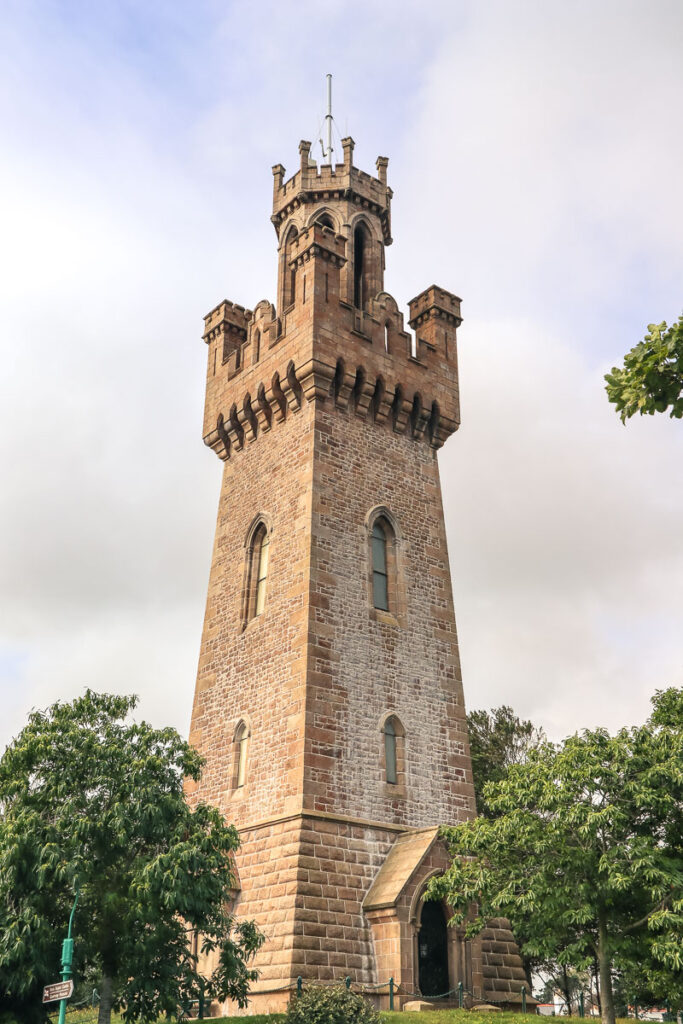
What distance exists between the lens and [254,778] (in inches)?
903

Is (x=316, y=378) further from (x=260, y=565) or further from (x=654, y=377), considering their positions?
(x=654, y=377)

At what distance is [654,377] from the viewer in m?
10.8

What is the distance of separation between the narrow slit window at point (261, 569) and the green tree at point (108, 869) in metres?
7.24

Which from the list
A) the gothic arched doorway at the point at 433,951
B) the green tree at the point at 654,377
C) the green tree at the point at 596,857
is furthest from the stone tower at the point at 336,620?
the green tree at the point at 654,377

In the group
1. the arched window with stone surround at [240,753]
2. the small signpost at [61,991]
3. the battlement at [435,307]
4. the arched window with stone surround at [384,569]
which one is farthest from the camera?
the battlement at [435,307]

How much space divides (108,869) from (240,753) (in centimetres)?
695

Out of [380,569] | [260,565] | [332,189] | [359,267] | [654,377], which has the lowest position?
[654,377]

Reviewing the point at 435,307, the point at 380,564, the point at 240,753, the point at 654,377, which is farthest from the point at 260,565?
the point at 654,377

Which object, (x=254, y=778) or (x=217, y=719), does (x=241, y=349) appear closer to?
(x=217, y=719)

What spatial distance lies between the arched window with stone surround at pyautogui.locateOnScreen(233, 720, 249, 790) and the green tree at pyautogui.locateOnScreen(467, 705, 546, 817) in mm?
15115

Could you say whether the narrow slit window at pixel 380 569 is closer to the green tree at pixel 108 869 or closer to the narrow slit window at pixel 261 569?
the narrow slit window at pixel 261 569

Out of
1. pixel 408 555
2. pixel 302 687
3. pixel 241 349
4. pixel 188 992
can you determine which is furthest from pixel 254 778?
pixel 241 349

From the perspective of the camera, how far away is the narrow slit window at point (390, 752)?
23078 millimetres

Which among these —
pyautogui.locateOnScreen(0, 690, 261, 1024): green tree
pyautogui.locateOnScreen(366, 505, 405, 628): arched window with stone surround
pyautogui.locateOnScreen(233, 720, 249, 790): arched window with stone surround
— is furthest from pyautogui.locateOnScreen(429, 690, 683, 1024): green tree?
pyautogui.locateOnScreen(366, 505, 405, 628): arched window with stone surround
